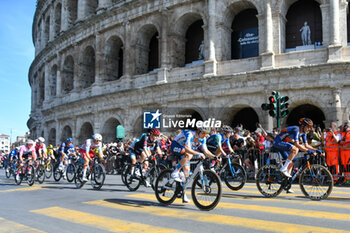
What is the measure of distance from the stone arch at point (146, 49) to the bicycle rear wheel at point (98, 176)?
49.7 ft

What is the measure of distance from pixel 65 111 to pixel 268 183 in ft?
84.5

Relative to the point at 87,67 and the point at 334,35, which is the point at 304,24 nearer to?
the point at 334,35

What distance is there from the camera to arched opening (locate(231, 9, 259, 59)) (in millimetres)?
20578

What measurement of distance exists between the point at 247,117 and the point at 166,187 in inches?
595

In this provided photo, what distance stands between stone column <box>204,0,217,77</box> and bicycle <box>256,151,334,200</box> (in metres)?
12.5

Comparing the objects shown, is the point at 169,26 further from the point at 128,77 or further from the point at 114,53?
the point at 114,53

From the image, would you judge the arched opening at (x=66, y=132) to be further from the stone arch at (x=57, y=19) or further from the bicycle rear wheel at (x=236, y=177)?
the bicycle rear wheel at (x=236, y=177)

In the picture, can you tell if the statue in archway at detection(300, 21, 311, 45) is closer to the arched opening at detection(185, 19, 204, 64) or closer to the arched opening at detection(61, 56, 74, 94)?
the arched opening at detection(185, 19, 204, 64)

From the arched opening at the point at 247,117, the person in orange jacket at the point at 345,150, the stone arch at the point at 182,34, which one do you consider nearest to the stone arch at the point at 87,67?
the stone arch at the point at 182,34

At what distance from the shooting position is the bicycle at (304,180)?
7227 millimetres

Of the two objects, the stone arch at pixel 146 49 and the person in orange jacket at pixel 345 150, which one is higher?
the stone arch at pixel 146 49

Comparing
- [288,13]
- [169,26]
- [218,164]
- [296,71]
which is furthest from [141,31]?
[218,164]

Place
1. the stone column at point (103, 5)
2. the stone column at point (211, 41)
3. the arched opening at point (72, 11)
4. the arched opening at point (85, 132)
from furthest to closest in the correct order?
1. the arched opening at point (72, 11)
2. the arched opening at point (85, 132)
3. the stone column at point (103, 5)
4. the stone column at point (211, 41)

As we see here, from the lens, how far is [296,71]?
56.2 ft
